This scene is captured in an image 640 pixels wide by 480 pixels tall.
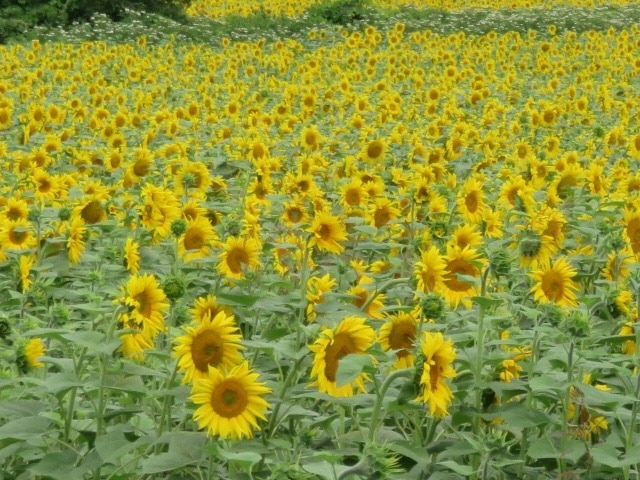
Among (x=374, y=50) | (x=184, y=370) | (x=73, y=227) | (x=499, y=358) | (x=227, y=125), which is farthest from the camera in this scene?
(x=374, y=50)

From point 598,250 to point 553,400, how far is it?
61.6 inches

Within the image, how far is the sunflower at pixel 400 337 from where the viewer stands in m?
2.54

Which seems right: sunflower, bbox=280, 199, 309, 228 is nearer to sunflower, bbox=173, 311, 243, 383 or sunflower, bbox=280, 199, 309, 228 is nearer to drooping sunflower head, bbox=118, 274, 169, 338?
drooping sunflower head, bbox=118, 274, 169, 338

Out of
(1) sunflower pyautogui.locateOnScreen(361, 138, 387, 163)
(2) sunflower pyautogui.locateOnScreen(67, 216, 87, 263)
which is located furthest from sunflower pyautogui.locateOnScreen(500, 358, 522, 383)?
(1) sunflower pyautogui.locateOnScreen(361, 138, 387, 163)

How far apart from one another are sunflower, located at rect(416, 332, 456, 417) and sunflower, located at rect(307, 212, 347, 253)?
876 millimetres

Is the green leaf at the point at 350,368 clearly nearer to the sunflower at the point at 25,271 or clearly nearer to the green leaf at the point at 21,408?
the green leaf at the point at 21,408

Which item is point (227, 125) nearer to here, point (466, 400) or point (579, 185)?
point (579, 185)

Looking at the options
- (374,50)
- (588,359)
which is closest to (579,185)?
(588,359)

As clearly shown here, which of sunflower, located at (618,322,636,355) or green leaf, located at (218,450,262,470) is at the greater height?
green leaf, located at (218,450,262,470)

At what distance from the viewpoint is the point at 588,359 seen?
8.49 ft

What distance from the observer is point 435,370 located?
218 cm

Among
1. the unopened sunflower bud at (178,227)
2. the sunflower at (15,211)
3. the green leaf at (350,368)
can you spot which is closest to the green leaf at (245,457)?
the green leaf at (350,368)

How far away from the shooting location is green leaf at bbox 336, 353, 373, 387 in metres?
2.03

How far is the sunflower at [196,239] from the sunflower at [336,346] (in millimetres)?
1168
